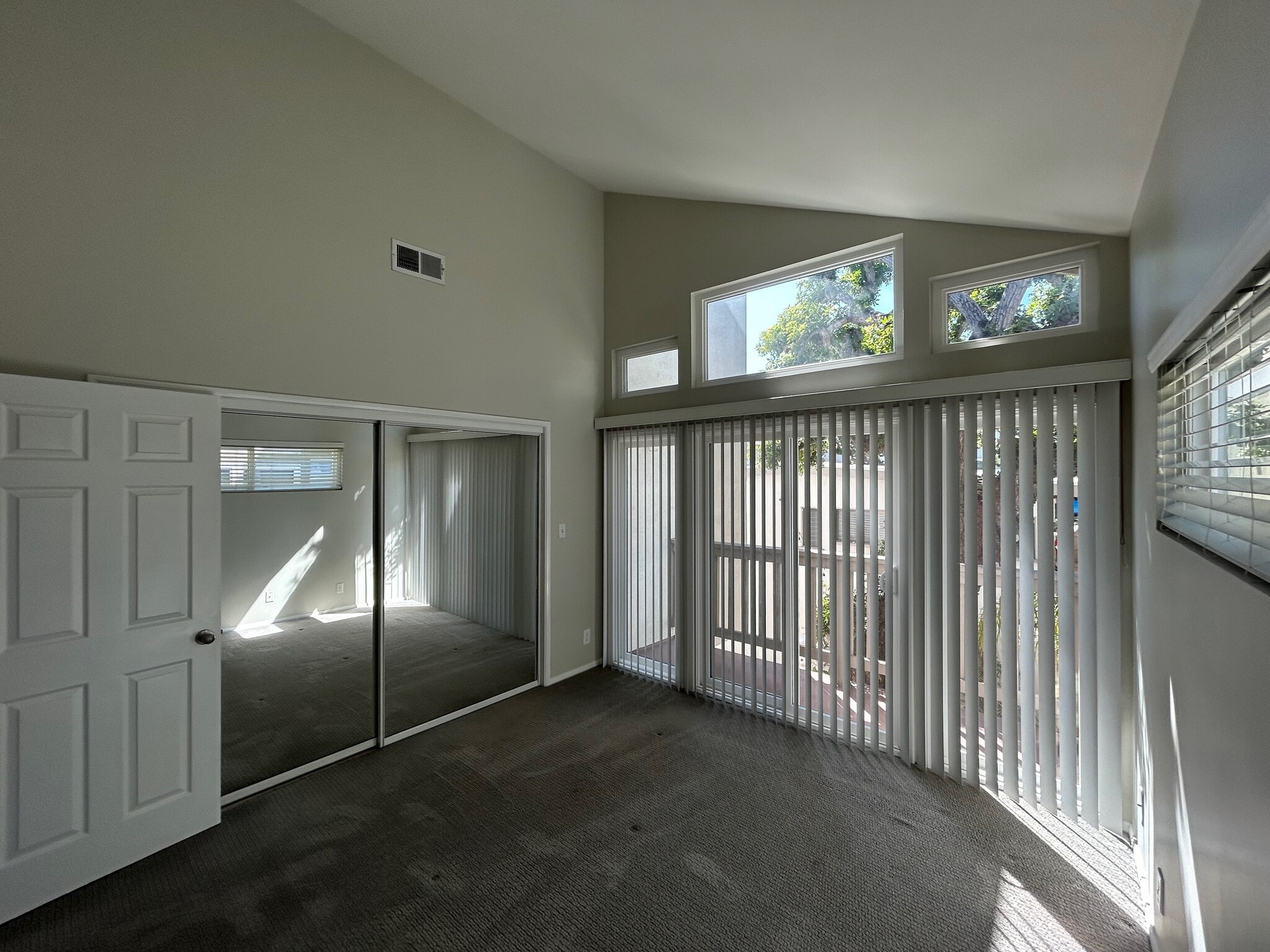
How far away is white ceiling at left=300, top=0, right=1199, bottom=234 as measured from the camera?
155 centimetres

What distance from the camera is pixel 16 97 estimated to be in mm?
2115

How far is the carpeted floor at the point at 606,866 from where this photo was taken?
75.6 inches

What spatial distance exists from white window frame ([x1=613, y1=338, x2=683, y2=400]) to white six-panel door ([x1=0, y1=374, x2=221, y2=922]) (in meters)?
2.85

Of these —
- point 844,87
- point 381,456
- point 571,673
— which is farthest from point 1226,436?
point 571,673

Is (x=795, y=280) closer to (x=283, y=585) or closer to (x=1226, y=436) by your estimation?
(x=1226, y=436)

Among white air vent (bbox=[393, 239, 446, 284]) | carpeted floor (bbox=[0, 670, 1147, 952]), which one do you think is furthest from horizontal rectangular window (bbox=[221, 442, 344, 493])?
carpeted floor (bbox=[0, 670, 1147, 952])

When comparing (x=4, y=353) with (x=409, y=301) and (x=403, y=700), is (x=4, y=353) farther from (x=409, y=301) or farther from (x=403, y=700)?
(x=403, y=700)

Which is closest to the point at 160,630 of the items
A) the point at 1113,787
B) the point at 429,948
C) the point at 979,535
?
the point at 429,948

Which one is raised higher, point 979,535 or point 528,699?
point 979,535

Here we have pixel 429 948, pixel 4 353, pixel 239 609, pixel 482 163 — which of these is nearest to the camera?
pixel 429 948

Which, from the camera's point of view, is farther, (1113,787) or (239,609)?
(239,609)

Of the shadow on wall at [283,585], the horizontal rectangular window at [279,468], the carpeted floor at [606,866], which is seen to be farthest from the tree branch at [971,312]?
the shadow on wall at [283,585]

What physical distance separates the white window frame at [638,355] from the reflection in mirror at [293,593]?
2097mm

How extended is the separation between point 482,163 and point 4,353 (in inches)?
110
